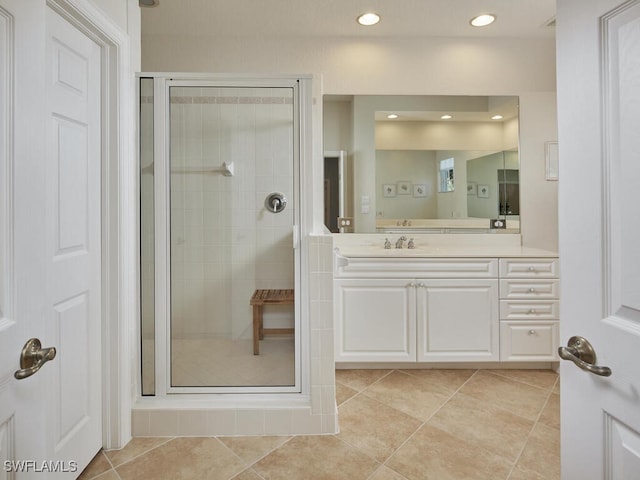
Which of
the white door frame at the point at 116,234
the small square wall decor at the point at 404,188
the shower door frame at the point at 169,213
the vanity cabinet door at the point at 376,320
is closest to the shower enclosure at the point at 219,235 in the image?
the shower door frame at the point at 169,213

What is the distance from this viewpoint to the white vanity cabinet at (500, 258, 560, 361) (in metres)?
2.46

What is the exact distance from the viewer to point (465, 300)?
2457 mm

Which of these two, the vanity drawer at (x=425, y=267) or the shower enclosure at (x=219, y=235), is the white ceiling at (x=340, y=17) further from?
the vanity drawer at (x=425, y=267)

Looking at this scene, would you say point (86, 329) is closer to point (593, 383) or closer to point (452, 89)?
point (593, 383)

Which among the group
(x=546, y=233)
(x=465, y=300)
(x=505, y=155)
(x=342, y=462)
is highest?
(x=505, y=155)

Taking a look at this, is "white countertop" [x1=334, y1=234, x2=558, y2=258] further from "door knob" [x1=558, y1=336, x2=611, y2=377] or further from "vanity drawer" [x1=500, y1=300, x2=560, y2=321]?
"door knob" [x1=558, y1=336, x2=611, y2=377]

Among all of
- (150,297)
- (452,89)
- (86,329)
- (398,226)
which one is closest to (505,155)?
(452,89)

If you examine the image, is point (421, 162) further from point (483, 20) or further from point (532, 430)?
point (532, 430)

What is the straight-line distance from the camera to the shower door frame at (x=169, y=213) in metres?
1.80

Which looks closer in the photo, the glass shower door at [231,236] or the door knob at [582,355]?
the door knob at [582,355]

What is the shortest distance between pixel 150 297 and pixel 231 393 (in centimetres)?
67

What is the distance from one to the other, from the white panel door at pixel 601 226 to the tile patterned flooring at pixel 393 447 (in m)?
0.96

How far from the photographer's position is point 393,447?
1703mm

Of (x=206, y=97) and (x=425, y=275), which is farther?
(x=425, y=275)
